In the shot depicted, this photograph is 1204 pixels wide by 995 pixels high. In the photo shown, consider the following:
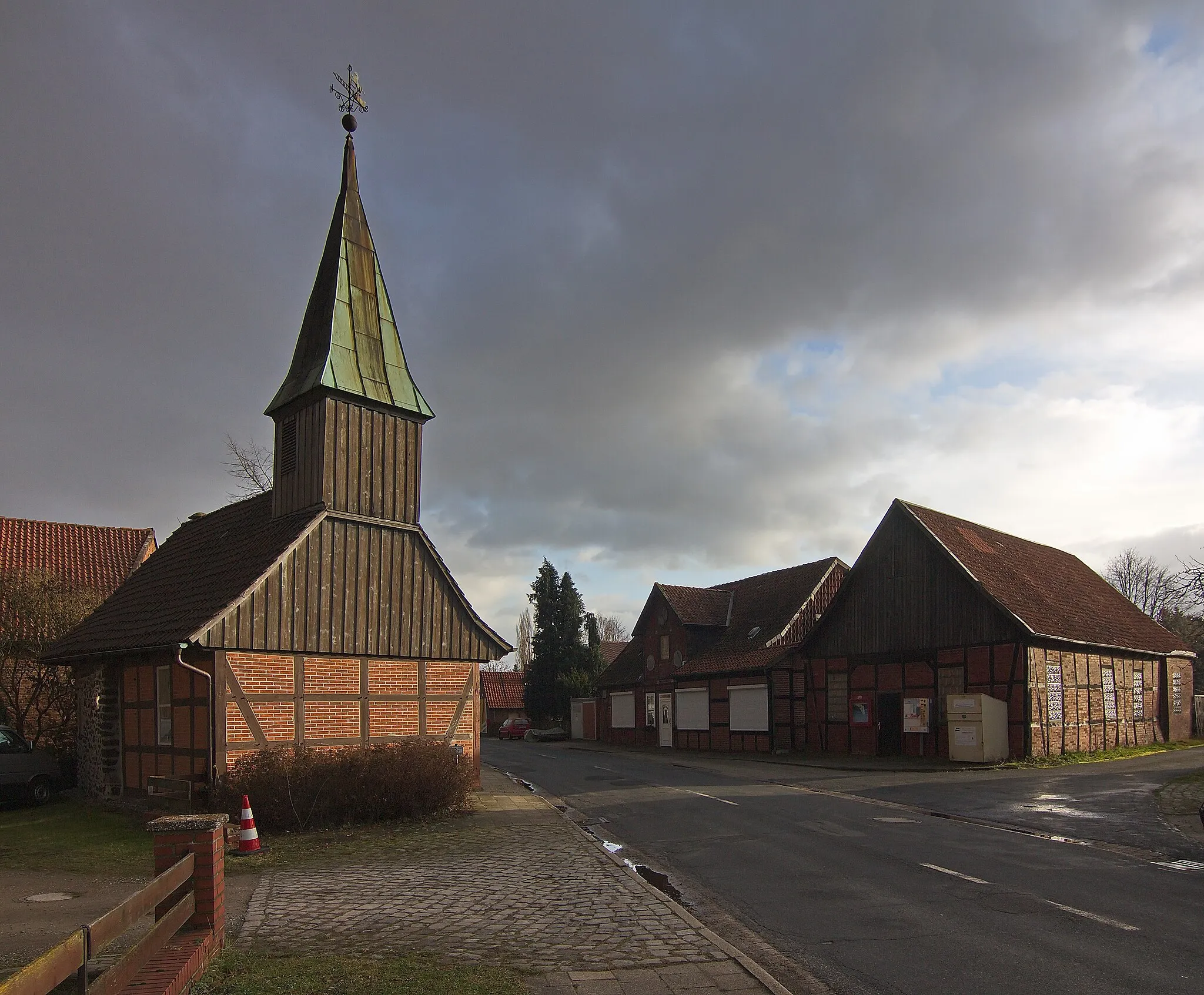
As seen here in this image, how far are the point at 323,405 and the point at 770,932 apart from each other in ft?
43.0

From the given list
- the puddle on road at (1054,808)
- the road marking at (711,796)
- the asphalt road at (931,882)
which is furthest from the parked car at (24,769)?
the puddle on road at (1054,808)

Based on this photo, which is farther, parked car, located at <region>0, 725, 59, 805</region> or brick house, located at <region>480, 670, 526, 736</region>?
brick house, located at <region>480, 670, 526, 736</region>

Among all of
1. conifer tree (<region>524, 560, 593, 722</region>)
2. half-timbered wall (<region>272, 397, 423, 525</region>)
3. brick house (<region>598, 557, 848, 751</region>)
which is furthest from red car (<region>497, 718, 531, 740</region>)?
half-timbered wall (<region>272, 397, 423, 525</region>)

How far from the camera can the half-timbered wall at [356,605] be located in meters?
15.4

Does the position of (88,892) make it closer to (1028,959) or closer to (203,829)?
(203,829)

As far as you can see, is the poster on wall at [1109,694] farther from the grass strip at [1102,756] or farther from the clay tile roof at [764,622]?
the clay tile roof at [764,622]

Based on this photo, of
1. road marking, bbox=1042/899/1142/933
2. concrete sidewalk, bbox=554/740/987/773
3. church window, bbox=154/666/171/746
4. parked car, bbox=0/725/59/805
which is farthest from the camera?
concrete sidewalk, bbox=554/740/987/773

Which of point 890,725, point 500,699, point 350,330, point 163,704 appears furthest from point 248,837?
point 500,699

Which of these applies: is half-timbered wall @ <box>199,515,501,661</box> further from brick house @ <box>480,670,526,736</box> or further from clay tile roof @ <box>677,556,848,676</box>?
brick house @ <box>480,670,526,736</box>

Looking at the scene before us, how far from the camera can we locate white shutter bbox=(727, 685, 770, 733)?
3275 cm

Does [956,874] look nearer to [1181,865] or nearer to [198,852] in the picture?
[1181,865]

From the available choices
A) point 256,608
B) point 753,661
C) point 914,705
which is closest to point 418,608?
Result: point 256,608

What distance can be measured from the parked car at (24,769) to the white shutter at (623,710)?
26697mm

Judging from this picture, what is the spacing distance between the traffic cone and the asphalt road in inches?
195
